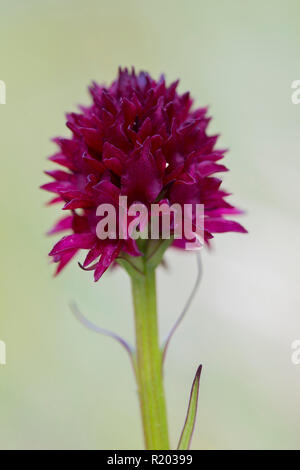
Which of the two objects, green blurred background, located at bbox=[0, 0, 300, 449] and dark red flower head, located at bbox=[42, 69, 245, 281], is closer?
dark red flower head, located at bbox=[42, 69, 245, 281]

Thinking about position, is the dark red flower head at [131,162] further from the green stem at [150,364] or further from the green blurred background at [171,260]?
the green blurred background at [171,260]

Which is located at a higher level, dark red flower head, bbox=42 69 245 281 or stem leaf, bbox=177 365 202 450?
dark red flower head, bbox=42 69 245 281

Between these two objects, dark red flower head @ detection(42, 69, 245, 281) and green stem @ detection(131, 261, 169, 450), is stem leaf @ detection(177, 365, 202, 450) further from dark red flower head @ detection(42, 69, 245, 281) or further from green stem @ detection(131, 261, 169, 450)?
dark red flower head @ detection(42, 69, 245, 281)

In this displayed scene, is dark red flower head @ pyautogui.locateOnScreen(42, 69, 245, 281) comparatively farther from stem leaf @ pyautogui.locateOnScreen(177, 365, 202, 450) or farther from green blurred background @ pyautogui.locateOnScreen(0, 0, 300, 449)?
green blurred background @ pyautogui.locateOnScreen(0, 0, 300, 449)

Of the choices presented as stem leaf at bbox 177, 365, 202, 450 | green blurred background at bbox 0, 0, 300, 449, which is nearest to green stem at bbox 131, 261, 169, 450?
stem leaf at bbox 177, 365, 202, 450

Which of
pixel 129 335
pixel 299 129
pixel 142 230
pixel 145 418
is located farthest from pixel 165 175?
pixel 299 129

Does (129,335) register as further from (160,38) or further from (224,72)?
(160,38)

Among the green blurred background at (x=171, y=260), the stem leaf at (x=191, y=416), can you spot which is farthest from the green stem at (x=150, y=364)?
the green blurred background at (x=171, y=260)
